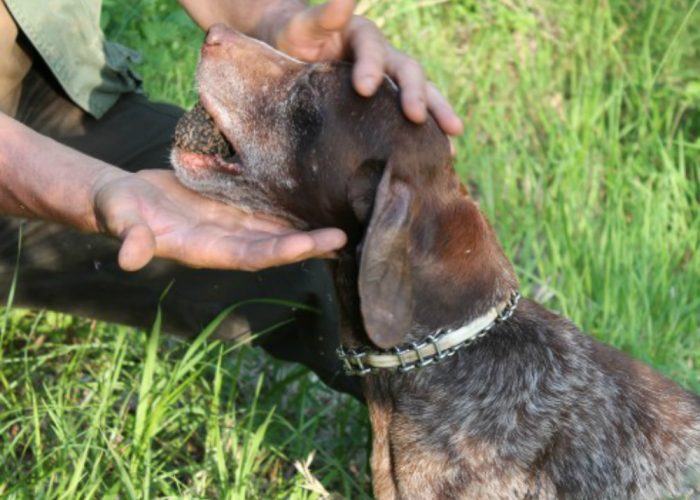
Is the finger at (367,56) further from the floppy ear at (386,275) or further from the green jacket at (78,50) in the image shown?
the green jacket at (78,50)

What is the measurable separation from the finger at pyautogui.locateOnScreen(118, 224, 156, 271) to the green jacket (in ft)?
6.01

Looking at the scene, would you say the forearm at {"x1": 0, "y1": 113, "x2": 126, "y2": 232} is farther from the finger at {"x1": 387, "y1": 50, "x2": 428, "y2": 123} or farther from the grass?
the finger at {"x1": 387, "y1": 50, "x2": 428, "y2": 123}

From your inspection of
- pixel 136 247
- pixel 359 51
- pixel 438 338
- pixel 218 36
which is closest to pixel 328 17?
pixel 359 51

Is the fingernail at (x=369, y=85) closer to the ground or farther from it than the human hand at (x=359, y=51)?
farther from it

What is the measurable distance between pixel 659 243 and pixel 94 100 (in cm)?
319

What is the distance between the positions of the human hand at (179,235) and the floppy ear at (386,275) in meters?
0.16

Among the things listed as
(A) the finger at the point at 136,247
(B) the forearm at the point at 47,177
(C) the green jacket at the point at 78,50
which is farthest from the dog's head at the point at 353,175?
(C) the green jacket at the point at 78,50

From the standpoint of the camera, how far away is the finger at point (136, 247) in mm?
3625

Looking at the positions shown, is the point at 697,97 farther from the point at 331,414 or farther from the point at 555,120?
the point at 331,414

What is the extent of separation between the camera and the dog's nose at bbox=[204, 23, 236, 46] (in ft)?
14.9

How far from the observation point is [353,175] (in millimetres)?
4289

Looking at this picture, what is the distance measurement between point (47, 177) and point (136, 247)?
74 centimetres

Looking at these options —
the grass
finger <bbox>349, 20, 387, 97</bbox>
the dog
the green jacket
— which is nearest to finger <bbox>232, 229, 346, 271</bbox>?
the dog

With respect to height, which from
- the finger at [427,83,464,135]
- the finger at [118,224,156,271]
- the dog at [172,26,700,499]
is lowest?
the dog at [172,26,700,499]
